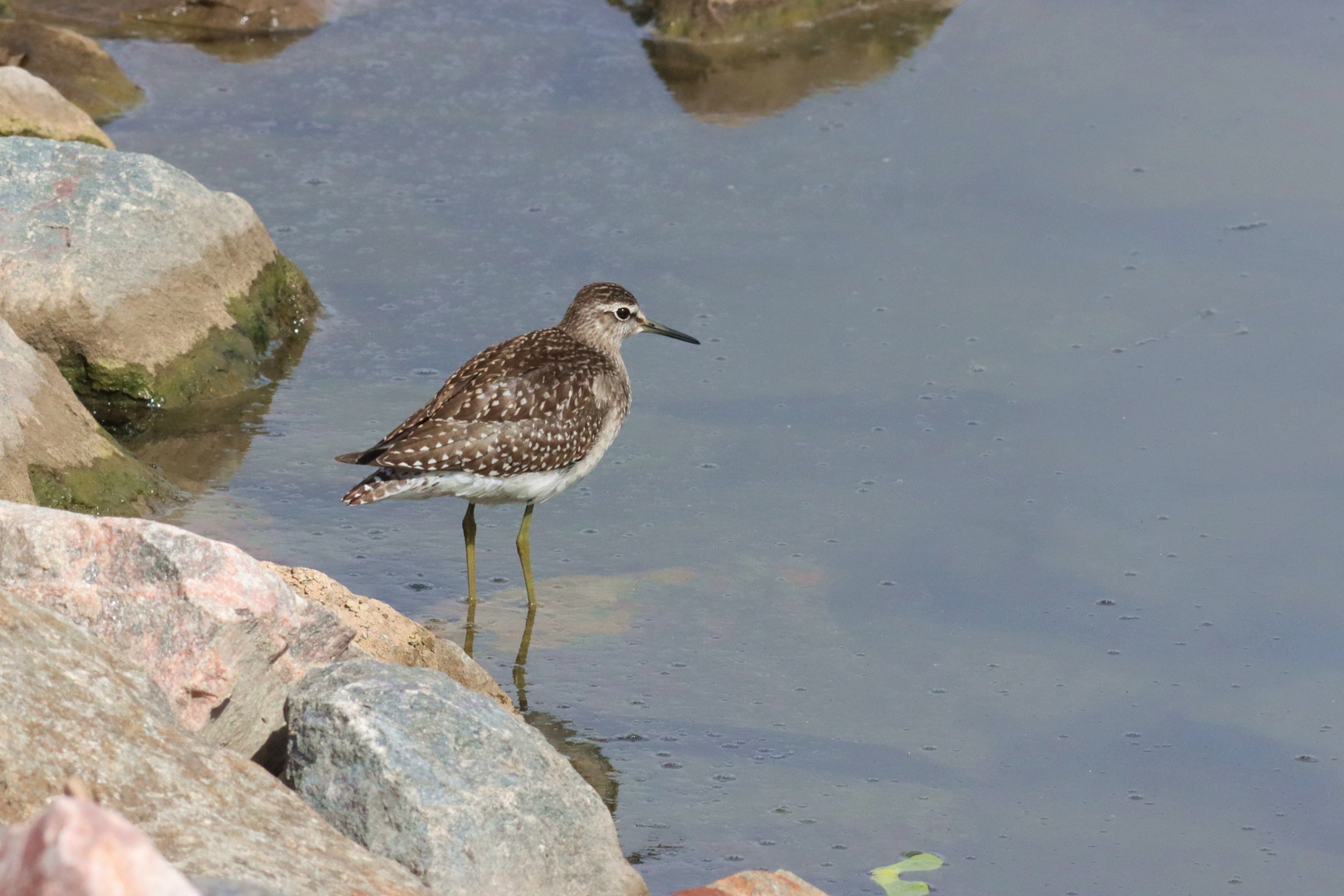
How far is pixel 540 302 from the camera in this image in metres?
10.2

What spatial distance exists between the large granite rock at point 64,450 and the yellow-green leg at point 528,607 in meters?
1.80

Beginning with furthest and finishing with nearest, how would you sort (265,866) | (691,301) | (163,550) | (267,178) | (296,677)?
(267,178), (691,301), (296,677), (163,550), (265,866)

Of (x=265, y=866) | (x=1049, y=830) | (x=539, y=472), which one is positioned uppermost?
(x=265, y=866)

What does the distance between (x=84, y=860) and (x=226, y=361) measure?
711 centimetres

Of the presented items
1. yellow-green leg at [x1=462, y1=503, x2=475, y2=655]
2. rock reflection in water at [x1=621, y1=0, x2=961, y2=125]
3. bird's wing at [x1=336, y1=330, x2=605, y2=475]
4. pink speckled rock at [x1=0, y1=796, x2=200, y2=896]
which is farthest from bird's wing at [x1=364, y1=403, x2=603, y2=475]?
rock reflection in water at [x1=621, y1=0, x2=961, y2=125]

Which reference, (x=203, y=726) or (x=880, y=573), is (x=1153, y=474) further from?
(x=203, y=726)

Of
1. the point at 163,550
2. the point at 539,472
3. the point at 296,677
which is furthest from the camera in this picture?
the point at 539,472

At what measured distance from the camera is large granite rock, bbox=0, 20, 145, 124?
1266cm

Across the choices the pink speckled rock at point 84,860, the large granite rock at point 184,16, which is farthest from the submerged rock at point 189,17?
the pink speckled rock at point 84,860

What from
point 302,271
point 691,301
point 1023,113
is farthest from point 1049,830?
point 1023,113

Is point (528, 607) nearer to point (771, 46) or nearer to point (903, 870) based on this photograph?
point (903, 870)

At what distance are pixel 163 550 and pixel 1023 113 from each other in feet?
28.8

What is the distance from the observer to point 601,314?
8469 millimetres

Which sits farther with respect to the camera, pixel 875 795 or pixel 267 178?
pixel 267 178
